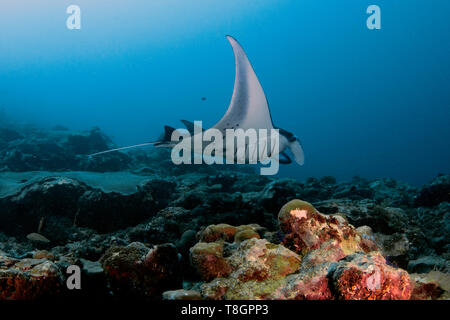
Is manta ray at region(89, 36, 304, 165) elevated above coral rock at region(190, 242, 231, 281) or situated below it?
above

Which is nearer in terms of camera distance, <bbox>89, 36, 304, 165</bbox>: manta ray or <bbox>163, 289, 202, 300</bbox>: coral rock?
<bbox>163, 289, 202, 300</bbox>: coral rock

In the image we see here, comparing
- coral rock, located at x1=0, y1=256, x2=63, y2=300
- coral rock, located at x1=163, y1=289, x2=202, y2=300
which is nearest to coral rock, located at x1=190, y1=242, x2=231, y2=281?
coral rock, located at x1=163, y1=289, x2=202, y2=300

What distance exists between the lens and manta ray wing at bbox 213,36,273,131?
3.96 m

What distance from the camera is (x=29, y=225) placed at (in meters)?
5.60

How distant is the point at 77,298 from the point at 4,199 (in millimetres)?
5671

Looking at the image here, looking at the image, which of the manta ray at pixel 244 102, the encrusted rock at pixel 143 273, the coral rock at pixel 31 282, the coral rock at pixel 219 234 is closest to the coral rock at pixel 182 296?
the encrusted rock at pixel 143 273

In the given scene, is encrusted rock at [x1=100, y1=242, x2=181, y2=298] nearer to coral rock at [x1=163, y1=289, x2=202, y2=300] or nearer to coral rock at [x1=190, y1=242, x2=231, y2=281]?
coral rock at [x1=190, y1=242, x2=231, y2=281]

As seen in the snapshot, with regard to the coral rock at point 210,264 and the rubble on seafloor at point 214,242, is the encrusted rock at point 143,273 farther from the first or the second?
the coral rock at point 210,264

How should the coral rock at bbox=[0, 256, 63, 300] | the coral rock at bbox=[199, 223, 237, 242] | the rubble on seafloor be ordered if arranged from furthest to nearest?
the coral rock at bbox=[199, 223, 237, 242] → the rubble on seafloor → the coral rock at bbox=[0, 256, 63, 300]

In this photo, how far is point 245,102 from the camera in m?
4.06

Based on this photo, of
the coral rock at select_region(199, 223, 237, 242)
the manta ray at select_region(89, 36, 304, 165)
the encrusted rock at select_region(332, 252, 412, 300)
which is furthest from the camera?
the manta ray at select_region(89, 36, 304, 165)
